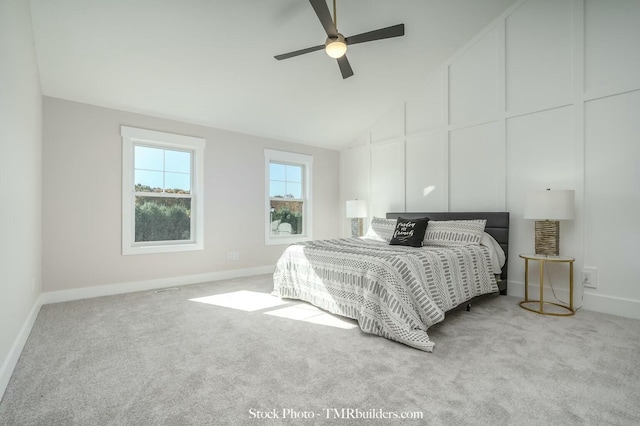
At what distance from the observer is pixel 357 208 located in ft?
17.2

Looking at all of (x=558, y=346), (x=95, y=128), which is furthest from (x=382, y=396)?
(x=95, y=128)

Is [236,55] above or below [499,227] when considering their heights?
above

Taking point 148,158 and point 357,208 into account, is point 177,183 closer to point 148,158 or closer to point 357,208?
point 148,158

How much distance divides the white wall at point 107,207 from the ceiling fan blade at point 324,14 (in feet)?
8.63

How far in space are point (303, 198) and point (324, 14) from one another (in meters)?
3.56

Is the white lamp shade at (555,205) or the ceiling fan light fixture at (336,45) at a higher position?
the ceiling fan light fixture at (336,45)

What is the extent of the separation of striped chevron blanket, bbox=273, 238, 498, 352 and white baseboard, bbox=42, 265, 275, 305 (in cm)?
138

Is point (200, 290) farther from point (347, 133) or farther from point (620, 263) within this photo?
point (620, 263)

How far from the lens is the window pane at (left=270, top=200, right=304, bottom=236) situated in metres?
5.33

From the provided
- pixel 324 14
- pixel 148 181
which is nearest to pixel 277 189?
pixel 148 181

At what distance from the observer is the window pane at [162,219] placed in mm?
4062

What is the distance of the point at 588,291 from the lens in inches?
126

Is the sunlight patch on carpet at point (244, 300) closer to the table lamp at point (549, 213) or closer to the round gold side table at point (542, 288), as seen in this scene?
the round gold side table at point (542, 288)

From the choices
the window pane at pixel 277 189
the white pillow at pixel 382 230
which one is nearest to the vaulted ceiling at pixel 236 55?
the window pane at pixel 277 189
